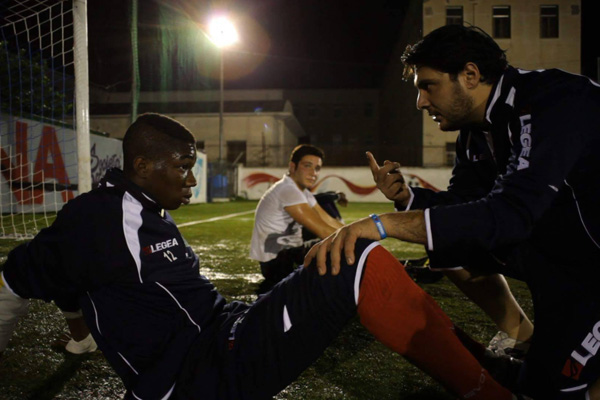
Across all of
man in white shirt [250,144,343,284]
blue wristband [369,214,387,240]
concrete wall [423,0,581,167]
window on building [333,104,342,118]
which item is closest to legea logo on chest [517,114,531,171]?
blue wristband [369,214,387,240]

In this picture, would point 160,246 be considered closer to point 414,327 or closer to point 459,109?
point 414,327

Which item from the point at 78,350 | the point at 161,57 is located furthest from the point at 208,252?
the point at 161,57

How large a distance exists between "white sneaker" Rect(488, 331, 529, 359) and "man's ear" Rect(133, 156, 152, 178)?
2.05 m

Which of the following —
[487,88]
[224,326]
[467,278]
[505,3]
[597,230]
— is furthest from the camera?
[505,3]

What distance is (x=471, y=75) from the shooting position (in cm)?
197

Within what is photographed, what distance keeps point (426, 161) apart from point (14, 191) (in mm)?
24203

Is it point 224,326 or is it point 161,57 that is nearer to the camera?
point 224,326

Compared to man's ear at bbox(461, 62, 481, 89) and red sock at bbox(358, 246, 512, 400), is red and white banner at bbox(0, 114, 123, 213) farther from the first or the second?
red sock at bbox(358, 246, 512, 400)

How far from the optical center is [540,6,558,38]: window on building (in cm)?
2945

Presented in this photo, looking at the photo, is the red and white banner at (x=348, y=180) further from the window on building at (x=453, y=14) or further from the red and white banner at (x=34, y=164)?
the red and white banner at (x=34, y=164)

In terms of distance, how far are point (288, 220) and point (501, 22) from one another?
3115 centimetres

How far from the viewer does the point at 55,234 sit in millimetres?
1380

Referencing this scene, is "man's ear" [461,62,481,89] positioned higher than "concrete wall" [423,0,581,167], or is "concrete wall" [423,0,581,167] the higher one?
"concrete wall" [423,0,581,167]

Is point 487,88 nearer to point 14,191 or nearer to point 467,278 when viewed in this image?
→ point 467,278
